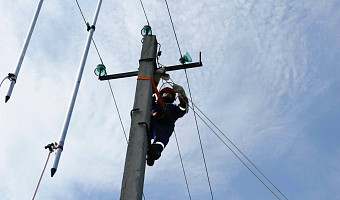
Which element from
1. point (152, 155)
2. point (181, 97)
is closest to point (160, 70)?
point (181, 97)

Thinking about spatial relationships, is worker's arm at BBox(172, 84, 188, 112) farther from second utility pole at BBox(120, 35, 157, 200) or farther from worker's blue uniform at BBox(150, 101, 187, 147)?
second utility pole at BBox(120, 35, 157, 200)

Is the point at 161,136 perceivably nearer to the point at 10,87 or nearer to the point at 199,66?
the point at 199,66

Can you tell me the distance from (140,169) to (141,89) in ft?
4.02

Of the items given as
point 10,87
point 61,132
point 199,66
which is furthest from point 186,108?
point 10,87

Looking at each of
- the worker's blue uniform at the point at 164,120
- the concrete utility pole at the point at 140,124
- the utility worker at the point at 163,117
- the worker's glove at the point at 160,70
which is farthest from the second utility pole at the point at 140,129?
the worker's blue uniform at the point at 164,120

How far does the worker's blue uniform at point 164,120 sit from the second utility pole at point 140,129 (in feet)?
2.72

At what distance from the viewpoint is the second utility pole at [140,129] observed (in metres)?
4.47

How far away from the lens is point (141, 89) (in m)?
5.33

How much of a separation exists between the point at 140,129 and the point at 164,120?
1324 mm

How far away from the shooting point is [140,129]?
4.92m

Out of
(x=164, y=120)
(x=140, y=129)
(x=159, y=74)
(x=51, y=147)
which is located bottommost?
(x=51, y=147)

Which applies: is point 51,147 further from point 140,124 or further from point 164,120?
point 164,120

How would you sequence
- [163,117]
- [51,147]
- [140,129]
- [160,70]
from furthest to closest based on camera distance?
[163,117]
[160,70]
[140,129]
[51,147]

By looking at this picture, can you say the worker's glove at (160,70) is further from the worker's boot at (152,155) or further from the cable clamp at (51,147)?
the cable clamp at (51,147)
